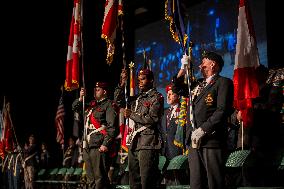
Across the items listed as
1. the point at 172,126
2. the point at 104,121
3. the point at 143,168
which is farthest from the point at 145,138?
the point at 172,126

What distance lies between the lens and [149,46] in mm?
13125

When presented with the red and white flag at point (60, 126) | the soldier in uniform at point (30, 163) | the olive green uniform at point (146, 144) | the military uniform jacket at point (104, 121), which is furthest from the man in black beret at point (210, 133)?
the red and white flag at point (60, 126)

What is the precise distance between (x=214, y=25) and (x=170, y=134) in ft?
12.5

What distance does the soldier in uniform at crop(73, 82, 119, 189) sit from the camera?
6.84 metres

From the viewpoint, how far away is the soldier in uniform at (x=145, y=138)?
5.92 m

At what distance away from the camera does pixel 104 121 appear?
7.23m

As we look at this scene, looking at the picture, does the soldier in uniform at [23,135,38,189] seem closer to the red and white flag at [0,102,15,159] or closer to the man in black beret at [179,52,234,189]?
the red and white flag at [0,102,15,159]

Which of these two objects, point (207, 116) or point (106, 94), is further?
point (106, 94)

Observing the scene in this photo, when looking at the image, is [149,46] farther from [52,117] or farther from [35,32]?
[52,117]

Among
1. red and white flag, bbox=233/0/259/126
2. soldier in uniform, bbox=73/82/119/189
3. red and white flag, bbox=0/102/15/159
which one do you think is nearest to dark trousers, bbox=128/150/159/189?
soldier in uniform, bbox=73/82/119/189

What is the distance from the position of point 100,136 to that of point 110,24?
6.71 feet

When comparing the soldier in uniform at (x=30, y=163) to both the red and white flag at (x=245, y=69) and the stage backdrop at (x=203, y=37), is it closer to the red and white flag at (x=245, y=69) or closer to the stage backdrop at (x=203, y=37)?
the stage backdrop at (x=203, y=37)

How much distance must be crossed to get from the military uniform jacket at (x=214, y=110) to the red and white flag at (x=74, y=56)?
348cm

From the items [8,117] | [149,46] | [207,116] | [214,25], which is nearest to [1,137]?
[8,117]
